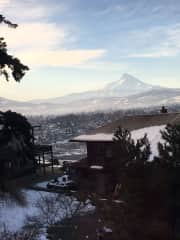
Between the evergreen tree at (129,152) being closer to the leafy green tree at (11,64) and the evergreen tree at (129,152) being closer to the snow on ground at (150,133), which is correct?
the leafy green tree at (11,64)

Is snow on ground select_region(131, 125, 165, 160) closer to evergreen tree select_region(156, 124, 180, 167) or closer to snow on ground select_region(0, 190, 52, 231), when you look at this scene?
snow on ground select_region(0, 190, 52, 231)

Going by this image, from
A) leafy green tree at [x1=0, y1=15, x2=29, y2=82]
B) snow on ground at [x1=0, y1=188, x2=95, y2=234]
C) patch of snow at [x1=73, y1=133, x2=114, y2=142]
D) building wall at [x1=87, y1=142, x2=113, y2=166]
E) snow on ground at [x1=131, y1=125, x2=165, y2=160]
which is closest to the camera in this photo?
leafy green tree at [x1=0, y1=15, x2=29, y2=82]

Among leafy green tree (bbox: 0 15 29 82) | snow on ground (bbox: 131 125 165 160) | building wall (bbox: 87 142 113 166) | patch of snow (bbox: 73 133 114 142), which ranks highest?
leafy green tree (bbox: 0 15 29 82)

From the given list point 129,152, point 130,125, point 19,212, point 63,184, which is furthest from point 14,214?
point 129,152

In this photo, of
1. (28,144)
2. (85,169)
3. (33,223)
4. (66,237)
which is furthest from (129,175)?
(85,169)

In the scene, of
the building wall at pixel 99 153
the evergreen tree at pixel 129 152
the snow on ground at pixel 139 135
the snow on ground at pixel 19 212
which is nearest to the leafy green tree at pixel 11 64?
the evergreen tree at pixel 129 152

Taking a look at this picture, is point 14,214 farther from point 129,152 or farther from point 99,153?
point 129,152

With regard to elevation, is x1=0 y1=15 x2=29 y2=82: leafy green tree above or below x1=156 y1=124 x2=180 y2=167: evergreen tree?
above

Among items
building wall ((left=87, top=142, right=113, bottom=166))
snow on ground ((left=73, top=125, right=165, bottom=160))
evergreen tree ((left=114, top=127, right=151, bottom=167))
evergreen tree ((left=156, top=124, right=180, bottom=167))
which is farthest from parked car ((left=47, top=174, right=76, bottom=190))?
evergreen tree ((left=156, top=124, right=180, bottom=167))

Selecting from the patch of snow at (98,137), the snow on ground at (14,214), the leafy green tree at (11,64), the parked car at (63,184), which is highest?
the leafy green tree at (11,64)

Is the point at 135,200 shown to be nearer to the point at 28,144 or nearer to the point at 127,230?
the point at 127,230

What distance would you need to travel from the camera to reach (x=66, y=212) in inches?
631

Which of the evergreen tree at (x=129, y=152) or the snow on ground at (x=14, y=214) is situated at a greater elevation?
the evergreen tree at (x=129, y=152)

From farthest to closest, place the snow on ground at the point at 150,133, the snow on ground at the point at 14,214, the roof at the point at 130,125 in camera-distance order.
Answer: the roof at the point at 130,125 → the snow on ground at the point at 150,133 → the snow on ground at the point at 14,214
